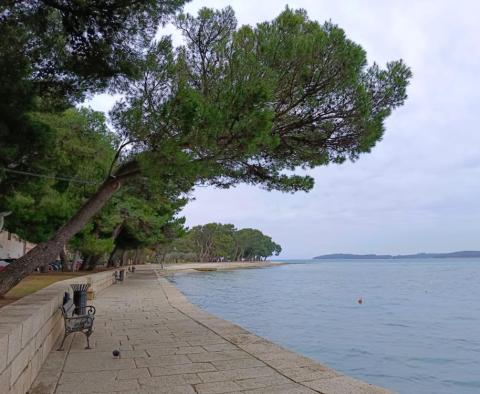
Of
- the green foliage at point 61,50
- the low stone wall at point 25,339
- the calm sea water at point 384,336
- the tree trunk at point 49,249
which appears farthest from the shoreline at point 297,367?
the green foliage at point 61,50

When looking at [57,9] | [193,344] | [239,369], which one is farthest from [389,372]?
[57,9]

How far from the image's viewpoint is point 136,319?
987 centimetres

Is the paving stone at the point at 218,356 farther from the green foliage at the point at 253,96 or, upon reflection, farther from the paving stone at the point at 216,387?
the green foliage at the point at 253,96

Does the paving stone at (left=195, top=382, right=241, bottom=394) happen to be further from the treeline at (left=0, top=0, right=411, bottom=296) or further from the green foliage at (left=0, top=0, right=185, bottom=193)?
the green foliage at (left=0, top=0, right=185, bottom=193)

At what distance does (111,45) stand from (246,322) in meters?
11.4

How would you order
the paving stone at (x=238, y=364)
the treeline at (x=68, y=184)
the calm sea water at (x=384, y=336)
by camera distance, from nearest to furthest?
the paving stone at (x=238, y=364) → the calm sea water at (x=384, y=336) → the treeline at (x=68, y=184)

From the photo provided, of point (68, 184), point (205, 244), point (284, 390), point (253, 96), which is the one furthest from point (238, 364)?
point (205, 244)

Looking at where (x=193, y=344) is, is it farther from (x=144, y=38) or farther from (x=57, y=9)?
(x=57, y=9)

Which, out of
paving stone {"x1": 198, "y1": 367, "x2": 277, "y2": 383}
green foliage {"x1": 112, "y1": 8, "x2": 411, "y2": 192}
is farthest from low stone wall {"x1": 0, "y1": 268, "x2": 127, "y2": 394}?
green foliage {"x1": 112, "y1": 8, "x2": 411, "y2": 192}

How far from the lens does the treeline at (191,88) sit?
6.35 metres

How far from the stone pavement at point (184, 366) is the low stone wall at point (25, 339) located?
25cm

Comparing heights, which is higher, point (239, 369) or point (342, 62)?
point (342, 62)

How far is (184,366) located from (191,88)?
3786mm

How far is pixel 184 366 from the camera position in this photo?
5.44m
